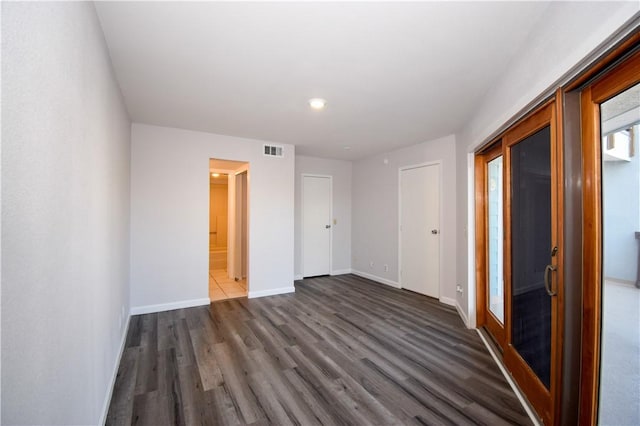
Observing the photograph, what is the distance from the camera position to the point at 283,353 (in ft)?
8.51

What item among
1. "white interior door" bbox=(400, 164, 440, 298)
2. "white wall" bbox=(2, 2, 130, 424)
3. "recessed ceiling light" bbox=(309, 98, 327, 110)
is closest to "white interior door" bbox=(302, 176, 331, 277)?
"white interior door" bbox=(400, 164, 440, 298)

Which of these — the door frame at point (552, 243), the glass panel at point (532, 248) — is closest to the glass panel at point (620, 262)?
the door frame at point (552, 243)

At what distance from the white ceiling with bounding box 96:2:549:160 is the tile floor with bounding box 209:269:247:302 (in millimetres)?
2656

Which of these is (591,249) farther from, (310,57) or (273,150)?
(273,150)

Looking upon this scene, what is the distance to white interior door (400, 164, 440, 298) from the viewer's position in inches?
169

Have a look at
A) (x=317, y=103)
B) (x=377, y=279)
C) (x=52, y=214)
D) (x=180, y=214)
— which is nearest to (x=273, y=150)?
(x=180, y=214)

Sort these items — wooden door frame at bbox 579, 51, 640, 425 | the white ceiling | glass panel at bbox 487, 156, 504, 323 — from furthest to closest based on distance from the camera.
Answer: glass panel at bbox 487, 156, 504, 323 → the white ceiling → wooden door frame at bbox 579, 51, 640, 425

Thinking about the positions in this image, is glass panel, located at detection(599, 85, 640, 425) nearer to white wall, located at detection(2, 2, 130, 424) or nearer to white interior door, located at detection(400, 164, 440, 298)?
white wall, located at detection(2, 2, 130, 424)

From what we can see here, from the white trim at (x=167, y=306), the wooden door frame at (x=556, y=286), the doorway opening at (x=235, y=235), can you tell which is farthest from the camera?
the doorway opening at (x=235, y=235)

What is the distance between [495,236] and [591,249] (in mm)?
1540

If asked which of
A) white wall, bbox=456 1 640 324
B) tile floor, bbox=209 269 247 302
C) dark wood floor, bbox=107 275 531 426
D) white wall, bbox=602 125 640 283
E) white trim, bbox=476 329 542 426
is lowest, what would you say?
dark wood floor, bbox=107 275 531 426

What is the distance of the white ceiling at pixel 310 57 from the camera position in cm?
159

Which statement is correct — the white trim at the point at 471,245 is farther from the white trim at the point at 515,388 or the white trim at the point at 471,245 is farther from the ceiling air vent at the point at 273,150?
the ceiling air vent at the point at 273,150

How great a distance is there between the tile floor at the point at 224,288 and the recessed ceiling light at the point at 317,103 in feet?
10.1
